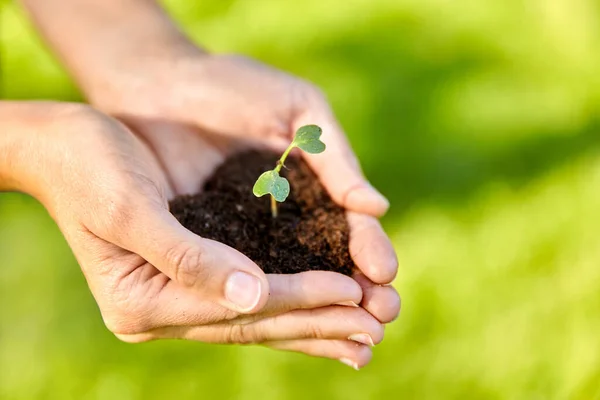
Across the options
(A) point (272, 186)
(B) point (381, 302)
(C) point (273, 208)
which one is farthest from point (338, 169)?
(B) point (381, 302)

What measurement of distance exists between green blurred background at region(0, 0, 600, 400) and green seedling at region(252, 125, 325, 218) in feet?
2.77

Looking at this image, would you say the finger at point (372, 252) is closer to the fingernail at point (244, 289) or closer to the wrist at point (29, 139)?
the fingernail at point (244, 289)

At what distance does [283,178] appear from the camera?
1.42 metres

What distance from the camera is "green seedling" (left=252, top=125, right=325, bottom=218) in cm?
141

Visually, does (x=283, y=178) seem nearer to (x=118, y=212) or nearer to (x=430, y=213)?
(x=118, y=212)

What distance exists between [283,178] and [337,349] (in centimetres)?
41

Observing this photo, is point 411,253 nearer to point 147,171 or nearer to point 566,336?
point 566,336

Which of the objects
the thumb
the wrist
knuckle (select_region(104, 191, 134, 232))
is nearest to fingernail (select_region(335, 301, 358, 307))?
the thumb

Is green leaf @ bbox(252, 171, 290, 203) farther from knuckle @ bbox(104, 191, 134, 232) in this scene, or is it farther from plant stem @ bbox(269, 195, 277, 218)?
knuckle @ bbox(104, 191, 134, 232)

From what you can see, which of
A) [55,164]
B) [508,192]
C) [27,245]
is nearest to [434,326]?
[508,192]

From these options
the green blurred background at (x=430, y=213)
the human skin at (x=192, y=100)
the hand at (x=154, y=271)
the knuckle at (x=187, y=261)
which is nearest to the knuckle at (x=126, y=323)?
the hand at (x=154, y=271)

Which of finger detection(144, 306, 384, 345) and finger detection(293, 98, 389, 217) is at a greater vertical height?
finger detection(293, 98, 389, 217)

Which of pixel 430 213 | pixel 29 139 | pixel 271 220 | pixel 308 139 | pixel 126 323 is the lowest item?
pixel 126 323

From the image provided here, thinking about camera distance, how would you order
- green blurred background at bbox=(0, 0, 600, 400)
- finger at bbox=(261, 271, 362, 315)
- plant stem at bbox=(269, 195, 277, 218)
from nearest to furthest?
finger at bbox=(261, 271, 362, 315), plant stem at bbox=(269, 195, 277, 218), green blurred background at bbox=(0, 0, 600, 400)
